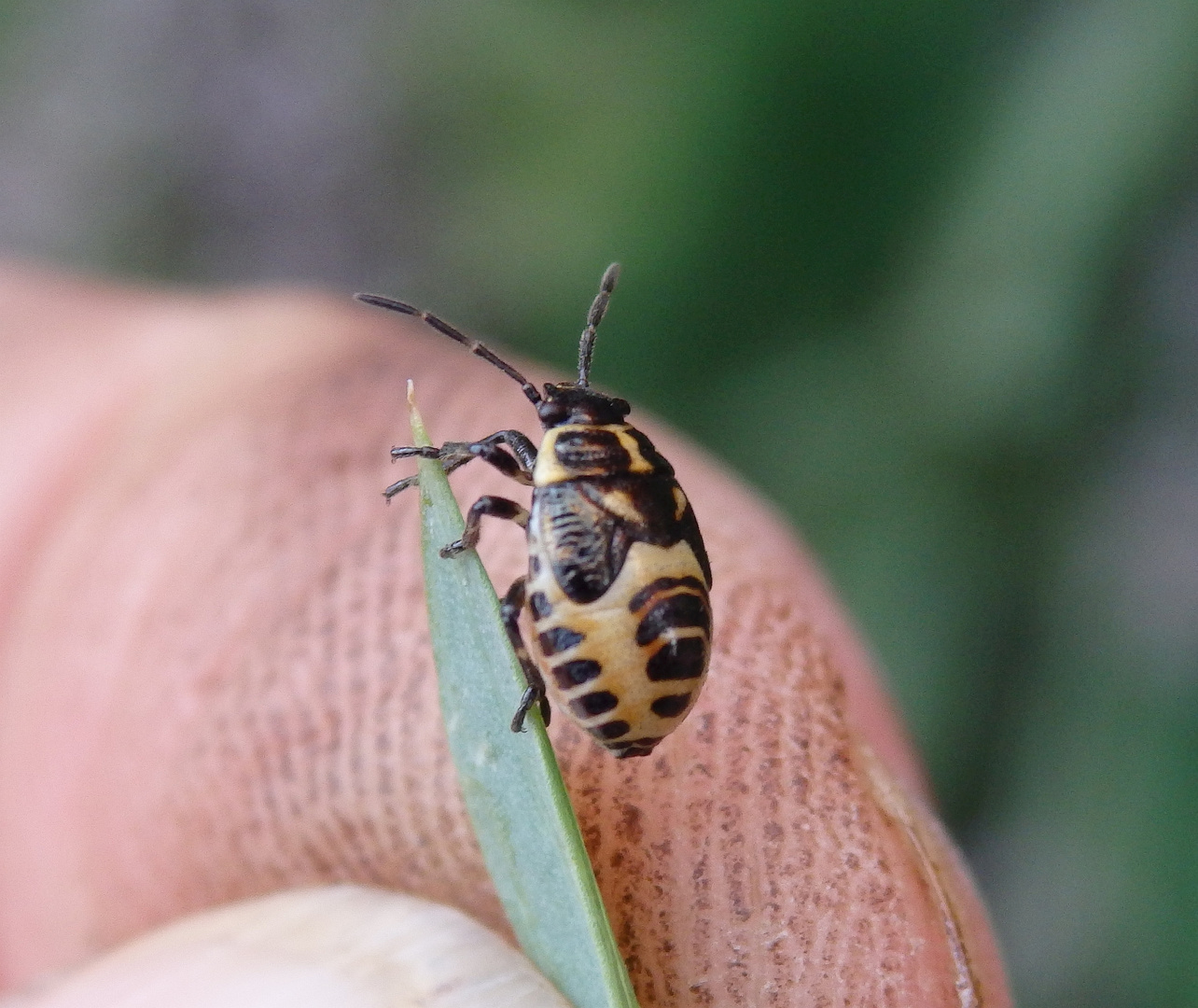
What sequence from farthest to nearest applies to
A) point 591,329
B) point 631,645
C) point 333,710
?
1. point 591,329
2. point 333,710
3. point 631,645

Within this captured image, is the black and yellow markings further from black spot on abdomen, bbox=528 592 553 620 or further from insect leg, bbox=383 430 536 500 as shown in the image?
black spot on abdomen, bbox=528 592 553 620

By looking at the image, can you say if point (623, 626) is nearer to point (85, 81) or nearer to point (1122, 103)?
point (1122, 103)

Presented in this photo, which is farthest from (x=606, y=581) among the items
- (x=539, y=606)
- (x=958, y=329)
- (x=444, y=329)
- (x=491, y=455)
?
(x=958, y=329)

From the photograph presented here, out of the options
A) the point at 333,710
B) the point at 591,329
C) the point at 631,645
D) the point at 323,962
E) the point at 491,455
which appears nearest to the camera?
the point at 631,645

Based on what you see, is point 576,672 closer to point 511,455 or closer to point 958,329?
point 511,455

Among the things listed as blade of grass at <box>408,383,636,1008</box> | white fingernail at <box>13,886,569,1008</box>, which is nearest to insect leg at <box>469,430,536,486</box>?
blade of grass at <box>408,383,636,1008</box>

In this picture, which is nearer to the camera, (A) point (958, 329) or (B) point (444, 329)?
(B) point (444, 329)

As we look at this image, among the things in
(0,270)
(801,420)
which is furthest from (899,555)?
(0,270)
